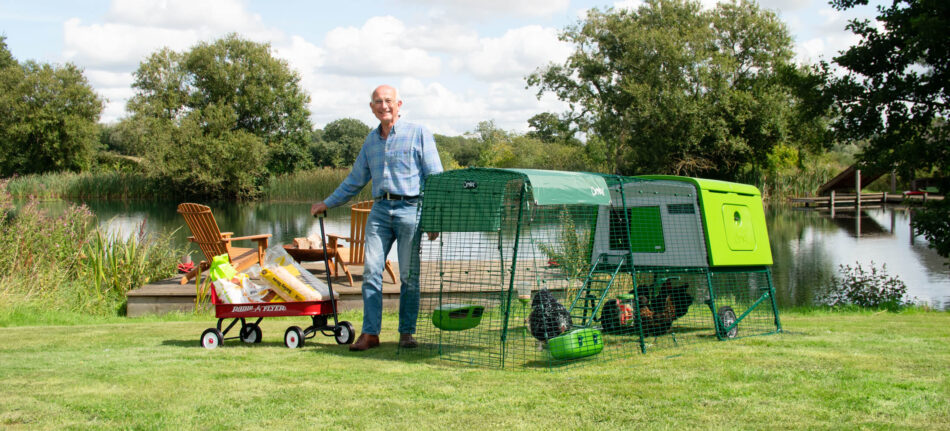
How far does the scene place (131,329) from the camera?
6715 mm

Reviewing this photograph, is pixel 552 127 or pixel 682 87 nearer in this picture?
pixel 682 87

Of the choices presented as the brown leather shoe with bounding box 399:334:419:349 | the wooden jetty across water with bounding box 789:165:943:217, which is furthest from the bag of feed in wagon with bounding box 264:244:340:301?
the wooden jetty across water with bounding box 789:165:943:217

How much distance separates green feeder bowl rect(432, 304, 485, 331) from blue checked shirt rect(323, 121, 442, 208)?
0.89 metres

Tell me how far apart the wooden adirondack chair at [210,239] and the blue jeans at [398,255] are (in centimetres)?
400

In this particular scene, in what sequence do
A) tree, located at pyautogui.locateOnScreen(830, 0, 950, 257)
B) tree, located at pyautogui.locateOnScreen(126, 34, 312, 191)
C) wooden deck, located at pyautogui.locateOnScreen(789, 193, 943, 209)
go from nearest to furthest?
tree, located at pyautogui.locateOnScreen(830, 0, 950, 257), wooden deck, located at pyautogui.locateOnScreen(789, 193, 943, 209), tree, located at pyautogui.locateOnScreen(126, 34, 312, 191)

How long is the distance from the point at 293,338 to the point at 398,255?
1.03m

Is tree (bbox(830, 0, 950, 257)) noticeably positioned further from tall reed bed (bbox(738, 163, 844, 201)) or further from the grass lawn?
tall reed bed (bbox(738, 163, 844, 201))

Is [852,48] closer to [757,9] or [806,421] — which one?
[806,421]

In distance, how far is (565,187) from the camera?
179 inches

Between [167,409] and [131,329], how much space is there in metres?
3.53

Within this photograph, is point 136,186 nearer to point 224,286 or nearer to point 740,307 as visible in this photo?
point 224,286

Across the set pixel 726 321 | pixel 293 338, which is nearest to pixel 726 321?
pixel 726 321

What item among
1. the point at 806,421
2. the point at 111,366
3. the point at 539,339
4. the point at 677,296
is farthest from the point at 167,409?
the point at 677,296

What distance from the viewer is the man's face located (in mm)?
5203
